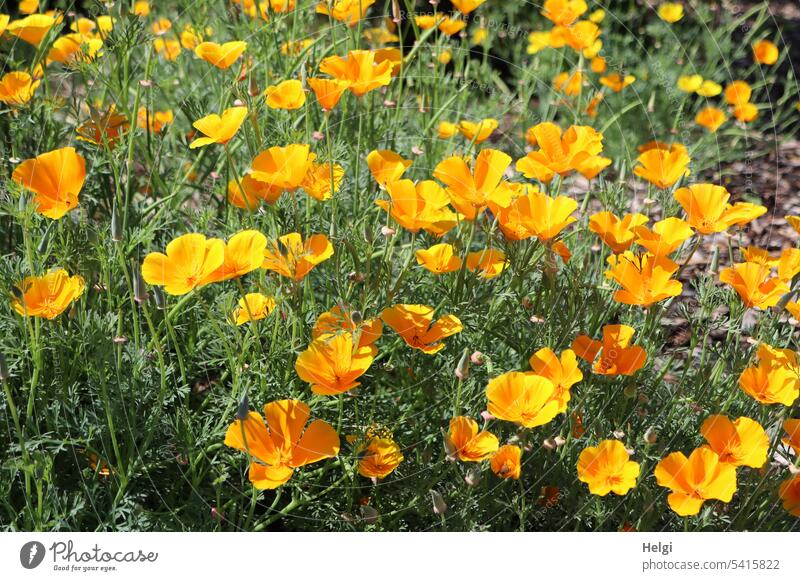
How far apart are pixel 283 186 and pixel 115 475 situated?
1.86 ft

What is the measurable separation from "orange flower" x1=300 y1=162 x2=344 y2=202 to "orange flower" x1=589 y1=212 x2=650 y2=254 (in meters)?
0.44

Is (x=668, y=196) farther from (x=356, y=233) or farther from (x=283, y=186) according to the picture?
(x=283, y=186)

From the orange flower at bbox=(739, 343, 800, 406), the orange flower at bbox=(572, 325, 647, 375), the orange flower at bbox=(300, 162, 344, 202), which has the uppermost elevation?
the orange flower at bbox=(300, 162, 344, 202)

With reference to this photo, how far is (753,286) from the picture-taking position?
1.53m

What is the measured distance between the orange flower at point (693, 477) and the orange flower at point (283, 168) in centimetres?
73

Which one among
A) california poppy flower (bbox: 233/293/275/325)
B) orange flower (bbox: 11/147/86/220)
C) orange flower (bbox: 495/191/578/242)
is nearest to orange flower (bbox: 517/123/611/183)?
orange flower (bbox: 495/191/578/242)

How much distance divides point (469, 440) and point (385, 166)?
1.68 feet

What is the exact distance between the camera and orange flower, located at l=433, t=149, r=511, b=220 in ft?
4.81

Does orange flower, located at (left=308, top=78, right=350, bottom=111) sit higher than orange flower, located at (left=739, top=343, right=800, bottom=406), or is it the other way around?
orange flower, located at (left=308, top=78, right=350, bottom=111)

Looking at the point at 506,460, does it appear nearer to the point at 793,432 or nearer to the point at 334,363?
the point at 334,363

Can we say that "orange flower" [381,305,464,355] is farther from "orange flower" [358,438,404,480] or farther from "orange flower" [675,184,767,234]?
"orange flower" [675,184,767,234]


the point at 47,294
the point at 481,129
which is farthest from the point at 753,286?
the point at 47,294
